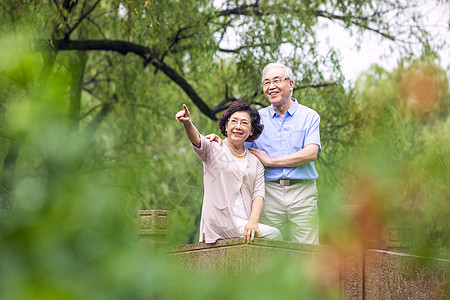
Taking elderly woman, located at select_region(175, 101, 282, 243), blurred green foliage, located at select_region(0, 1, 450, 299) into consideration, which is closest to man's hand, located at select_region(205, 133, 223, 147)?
elderly woman, located at select_region(175, 101, 282, 243)

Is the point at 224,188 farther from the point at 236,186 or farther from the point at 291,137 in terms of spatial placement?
the point at 291,137

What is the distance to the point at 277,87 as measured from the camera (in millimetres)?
4395

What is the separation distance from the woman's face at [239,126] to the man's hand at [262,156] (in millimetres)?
255

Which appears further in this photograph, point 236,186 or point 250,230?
point 236,186

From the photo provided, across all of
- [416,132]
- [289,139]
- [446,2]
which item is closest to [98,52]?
[416,132]

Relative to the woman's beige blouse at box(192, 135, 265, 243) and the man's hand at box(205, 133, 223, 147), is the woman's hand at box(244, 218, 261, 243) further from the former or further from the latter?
the man's hand at box(205, 133, 223, 147)

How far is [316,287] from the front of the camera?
2.10 feet

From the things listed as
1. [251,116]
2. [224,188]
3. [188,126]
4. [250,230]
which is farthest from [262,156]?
[188,126]

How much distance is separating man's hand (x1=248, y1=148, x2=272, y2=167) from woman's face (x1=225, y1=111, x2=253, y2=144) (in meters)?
0.26

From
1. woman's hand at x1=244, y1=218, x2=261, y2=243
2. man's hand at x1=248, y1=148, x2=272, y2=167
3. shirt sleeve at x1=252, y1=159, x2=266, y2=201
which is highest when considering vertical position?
man's hand at x1=248, y1=148, x2=272, y2=167

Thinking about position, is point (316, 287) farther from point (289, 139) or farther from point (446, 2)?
point (289, 139)

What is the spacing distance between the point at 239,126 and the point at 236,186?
435 mm

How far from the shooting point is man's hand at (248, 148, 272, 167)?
14.5 feet

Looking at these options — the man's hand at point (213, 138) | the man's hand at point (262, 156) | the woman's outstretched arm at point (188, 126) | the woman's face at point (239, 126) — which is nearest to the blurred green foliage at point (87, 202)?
the woman's outstretched arm at point (188, 126)
